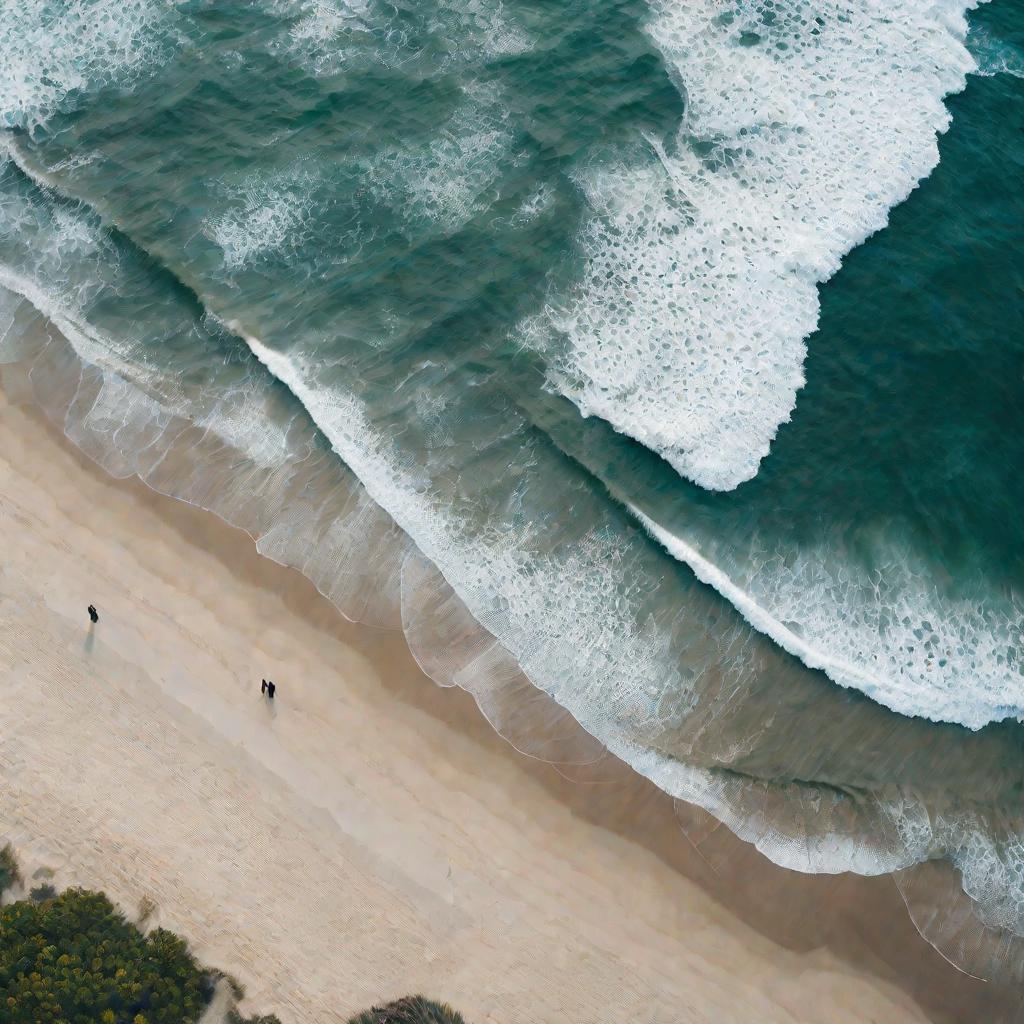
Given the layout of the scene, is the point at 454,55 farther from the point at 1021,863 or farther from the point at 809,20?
the point at 1021,863

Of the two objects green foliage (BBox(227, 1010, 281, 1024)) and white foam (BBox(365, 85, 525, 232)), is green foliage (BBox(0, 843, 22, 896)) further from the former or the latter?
white foam (BBox(365, 85, 525, 232))

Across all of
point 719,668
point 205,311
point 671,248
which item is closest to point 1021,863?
point 719,668

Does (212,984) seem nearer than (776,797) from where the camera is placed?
Yes

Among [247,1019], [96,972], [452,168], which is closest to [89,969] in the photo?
[96,972]

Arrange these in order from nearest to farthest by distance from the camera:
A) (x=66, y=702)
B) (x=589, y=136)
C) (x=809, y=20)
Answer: (x=66, y=702), (x=589, y=136), (x=809, y=20)

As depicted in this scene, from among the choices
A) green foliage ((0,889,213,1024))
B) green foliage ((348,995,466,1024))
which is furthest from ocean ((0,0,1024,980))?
green foliage ((0,889,213,1024))

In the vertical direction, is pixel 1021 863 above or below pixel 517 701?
above

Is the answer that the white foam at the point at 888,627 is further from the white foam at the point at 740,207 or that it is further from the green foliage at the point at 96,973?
the green foliage at the point at 96,973
